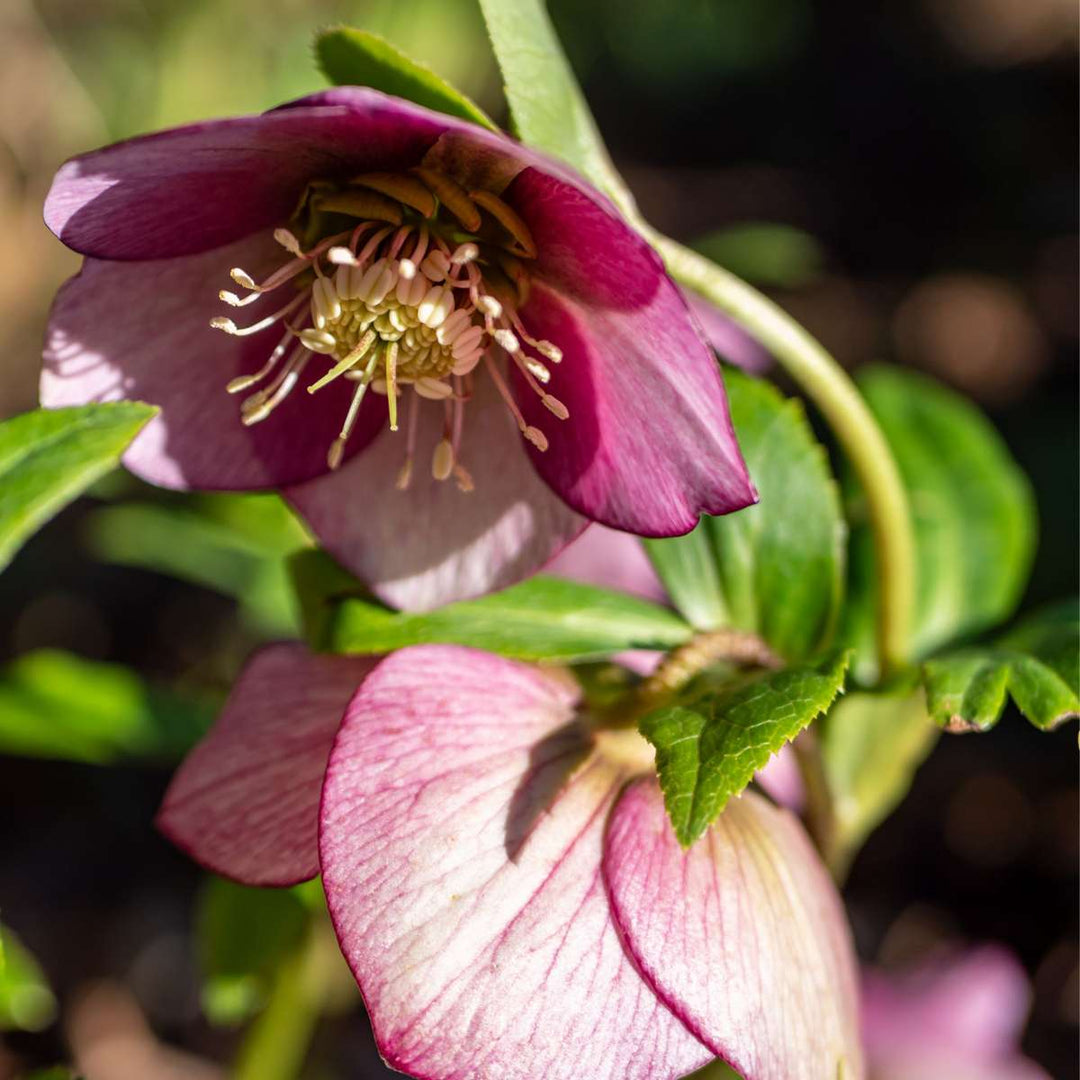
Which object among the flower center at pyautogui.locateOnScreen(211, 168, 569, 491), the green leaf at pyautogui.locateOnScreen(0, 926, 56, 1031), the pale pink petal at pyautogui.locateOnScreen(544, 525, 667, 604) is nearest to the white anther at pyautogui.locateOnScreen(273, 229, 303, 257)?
the flower center at pyautogui.locateOnScreen(211, 168, 569, 491)

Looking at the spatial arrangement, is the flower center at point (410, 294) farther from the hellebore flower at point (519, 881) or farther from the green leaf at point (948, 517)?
the green leaf at point (948, 517)

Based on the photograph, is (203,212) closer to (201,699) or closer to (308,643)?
(308,643)

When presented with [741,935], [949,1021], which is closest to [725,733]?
[741,935]

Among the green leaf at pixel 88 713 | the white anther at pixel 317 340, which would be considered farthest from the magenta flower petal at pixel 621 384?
the green leaf at pixel 88 713

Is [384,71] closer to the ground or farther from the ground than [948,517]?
farther from the ground

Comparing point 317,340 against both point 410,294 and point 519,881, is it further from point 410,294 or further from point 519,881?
point 519,881

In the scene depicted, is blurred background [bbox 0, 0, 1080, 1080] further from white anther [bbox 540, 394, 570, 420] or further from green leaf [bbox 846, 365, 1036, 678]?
white anther [bbox 540, 394, 570, 420]
